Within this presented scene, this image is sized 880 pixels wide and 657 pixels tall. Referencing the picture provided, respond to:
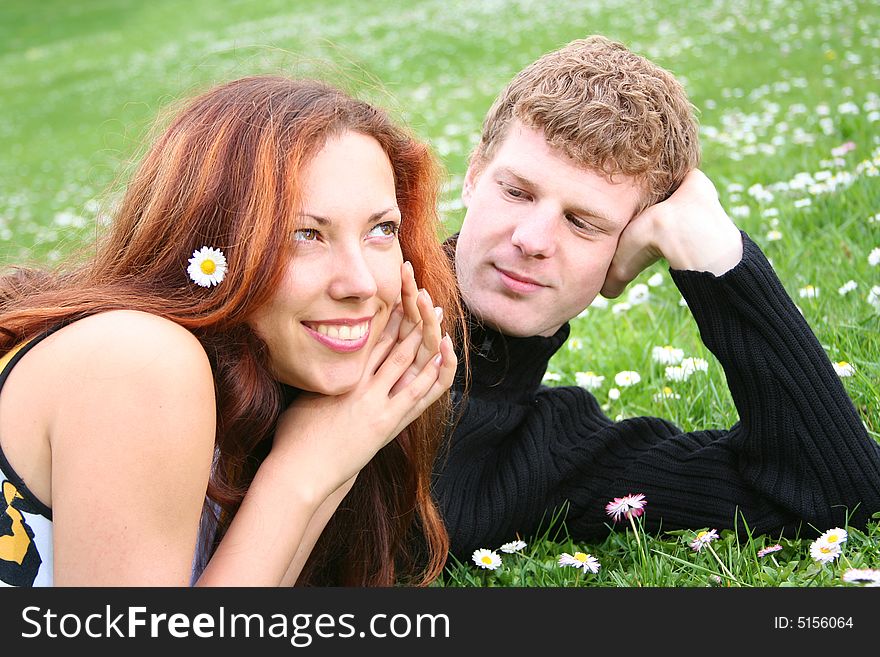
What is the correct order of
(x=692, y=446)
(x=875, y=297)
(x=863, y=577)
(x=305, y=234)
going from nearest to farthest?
(x=305, y=234) < (x=863, y=577) < (x=692, y=446) < (x=875, y=297)

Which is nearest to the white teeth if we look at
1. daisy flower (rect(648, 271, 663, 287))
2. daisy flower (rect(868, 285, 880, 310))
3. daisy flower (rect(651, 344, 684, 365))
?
daisy flower (rect(651, 344, 684, 365))

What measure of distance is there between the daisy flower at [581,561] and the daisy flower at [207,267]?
3.74 feet

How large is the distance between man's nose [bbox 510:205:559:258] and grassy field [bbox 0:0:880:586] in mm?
241

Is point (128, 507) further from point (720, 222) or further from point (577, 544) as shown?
point (720, 222)

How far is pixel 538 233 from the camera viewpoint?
103 inches

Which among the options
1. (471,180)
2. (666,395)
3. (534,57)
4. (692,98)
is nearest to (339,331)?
(471,180)

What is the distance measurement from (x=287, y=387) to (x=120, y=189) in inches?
27.7

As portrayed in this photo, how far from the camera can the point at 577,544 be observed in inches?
109

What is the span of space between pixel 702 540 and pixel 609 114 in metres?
1.10

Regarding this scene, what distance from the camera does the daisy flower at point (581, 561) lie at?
2.48 m

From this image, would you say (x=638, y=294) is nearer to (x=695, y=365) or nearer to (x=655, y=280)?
(x=655, y=280)

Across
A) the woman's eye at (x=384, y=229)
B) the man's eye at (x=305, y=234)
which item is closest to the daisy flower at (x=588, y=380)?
the woman's eye at (x=384, y=229)

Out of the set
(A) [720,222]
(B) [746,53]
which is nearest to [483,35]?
(B) [746,53]

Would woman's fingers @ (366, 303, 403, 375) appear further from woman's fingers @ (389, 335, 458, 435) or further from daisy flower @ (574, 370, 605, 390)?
daisy flower @ (574, 370, 605, 390)
